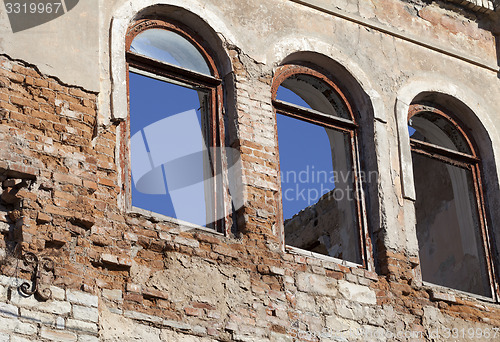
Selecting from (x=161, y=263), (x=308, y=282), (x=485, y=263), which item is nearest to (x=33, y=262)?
(x=161, y=263)

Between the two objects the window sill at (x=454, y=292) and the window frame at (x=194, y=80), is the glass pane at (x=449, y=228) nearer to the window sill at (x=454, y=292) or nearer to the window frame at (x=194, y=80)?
the window sill at (x=454, y=292)

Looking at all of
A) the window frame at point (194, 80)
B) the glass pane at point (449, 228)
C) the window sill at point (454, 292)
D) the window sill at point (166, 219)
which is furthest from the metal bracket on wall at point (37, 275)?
the glass pane at point (449, 228)

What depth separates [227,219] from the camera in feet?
30.2

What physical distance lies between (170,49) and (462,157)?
129 inches

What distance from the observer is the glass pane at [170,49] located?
958cm

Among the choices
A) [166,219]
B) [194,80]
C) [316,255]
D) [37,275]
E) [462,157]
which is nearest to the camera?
[37,275]

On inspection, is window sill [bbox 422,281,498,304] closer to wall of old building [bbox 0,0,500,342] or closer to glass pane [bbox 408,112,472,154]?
wall of old building [bbox 0,0,500,342]

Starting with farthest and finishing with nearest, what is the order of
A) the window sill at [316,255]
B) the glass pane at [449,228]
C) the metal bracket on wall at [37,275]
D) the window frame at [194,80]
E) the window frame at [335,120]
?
the glass pane at [449,228] < the window frame at [335,120] < the window sill at [316,255] < the window frame at [194,80] < the metal bracket on wall at [37,275]

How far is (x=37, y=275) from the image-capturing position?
7.53 metres

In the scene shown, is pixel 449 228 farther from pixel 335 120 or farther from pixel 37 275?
pixel 37 275

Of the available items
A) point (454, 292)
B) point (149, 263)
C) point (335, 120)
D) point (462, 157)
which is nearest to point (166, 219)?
point (149, 263)

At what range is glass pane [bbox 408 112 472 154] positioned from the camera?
11281 mm

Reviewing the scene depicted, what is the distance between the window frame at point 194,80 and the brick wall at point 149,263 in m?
0.17

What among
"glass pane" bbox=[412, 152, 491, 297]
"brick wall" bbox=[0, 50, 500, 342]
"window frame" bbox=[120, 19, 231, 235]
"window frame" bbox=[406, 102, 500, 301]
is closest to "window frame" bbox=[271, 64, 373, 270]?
"brick wall" bbox=[0, 50, 500, 342]
